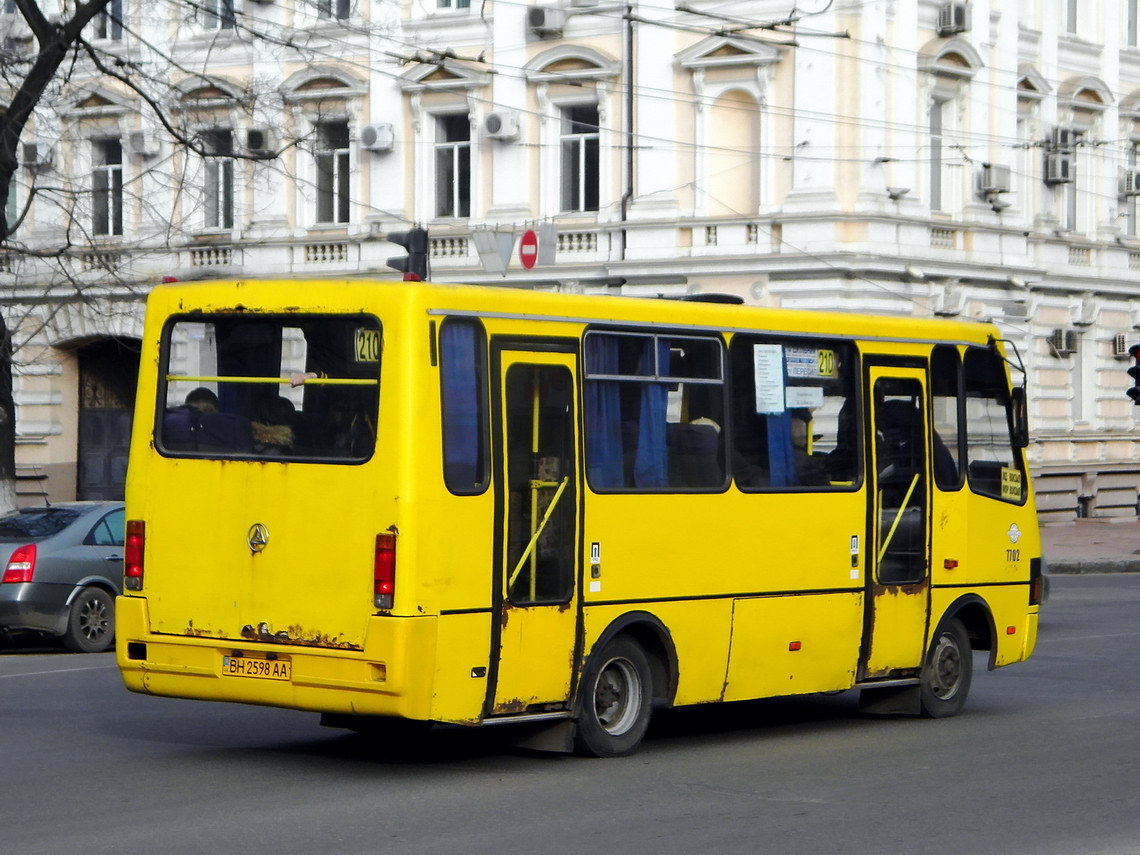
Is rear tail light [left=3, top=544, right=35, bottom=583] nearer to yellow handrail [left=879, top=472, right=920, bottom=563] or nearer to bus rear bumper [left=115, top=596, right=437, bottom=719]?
bus rear bumper [left=115, top=596, right=437, bottom=719]

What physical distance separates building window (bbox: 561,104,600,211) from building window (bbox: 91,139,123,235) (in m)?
9.69

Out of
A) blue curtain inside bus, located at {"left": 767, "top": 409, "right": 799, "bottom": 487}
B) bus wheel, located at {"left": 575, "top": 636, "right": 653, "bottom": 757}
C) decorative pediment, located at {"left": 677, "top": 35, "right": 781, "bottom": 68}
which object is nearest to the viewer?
bus wheel, located at {"left": 575, "top": 636, "right": 653, "bottom": 757}

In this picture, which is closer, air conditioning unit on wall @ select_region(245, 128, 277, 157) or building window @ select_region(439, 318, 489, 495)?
building window @ select_region(439, 318, 489, 495)

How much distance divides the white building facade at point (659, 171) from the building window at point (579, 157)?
0.17 ft

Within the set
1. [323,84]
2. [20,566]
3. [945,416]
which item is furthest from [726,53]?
[945,416]

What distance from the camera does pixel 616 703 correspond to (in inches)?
440

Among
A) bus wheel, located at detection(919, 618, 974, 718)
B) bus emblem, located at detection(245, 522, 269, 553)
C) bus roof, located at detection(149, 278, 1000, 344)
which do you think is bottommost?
bus wheel, located at detection(919, 618, 974, 718)

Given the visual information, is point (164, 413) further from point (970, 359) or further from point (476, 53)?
point (476, 53)

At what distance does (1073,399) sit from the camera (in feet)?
127

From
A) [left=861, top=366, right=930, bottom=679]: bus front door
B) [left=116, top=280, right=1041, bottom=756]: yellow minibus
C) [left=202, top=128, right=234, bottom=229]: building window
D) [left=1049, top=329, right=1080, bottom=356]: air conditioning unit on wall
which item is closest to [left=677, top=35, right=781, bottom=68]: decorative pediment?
[left=1049, top=329, right=1080, bottom=356]: air conditioning unit on wall

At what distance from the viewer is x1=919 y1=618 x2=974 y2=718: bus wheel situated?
43.3 ft

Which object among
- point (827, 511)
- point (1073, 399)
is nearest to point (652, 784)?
point (827, 511)

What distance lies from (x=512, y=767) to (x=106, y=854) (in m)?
3.02

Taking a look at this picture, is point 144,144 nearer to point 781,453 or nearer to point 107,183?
point 107,183
